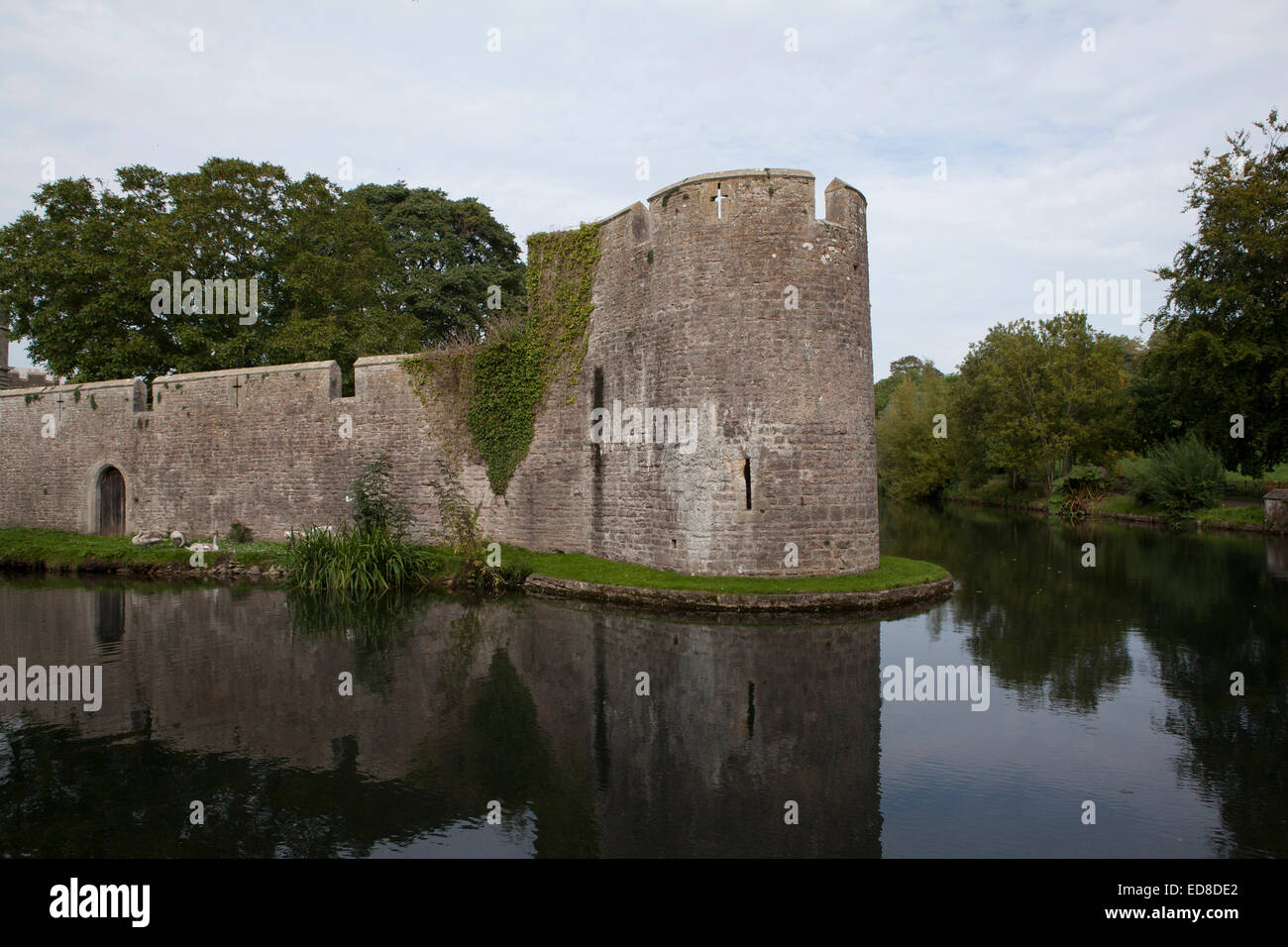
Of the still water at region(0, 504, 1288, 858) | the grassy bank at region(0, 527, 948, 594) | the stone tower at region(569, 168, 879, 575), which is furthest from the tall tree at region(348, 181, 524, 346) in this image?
the still water at region(0, 504, 1288, 858)

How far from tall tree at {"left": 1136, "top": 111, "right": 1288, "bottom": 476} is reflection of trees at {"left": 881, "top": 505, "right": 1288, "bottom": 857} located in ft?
12.8

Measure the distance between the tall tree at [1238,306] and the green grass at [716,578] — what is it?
14521 millimetres

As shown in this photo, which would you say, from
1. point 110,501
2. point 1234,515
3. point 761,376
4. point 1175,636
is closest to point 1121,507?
point 1234,515

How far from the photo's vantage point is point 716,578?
41.2 ft

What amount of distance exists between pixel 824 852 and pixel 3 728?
721cm

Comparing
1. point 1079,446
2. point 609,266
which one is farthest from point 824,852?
point 1079,446

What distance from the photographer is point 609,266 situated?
14.8 meters

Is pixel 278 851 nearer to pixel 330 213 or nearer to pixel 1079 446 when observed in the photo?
pixel 330 213

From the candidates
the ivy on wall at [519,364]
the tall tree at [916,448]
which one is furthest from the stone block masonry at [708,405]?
the tall tree at [916,448]

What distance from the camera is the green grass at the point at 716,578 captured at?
12.1 meters

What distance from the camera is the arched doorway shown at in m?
20.7

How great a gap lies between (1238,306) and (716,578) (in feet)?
64.0

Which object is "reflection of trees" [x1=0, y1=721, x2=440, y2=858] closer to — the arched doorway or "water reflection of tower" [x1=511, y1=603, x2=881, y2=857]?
"water reflection of tower" [x1=511, y1=603, x2=881, y2=857]

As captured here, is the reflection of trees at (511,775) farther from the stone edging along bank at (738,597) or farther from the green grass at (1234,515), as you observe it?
the green grass at (1234,515)
